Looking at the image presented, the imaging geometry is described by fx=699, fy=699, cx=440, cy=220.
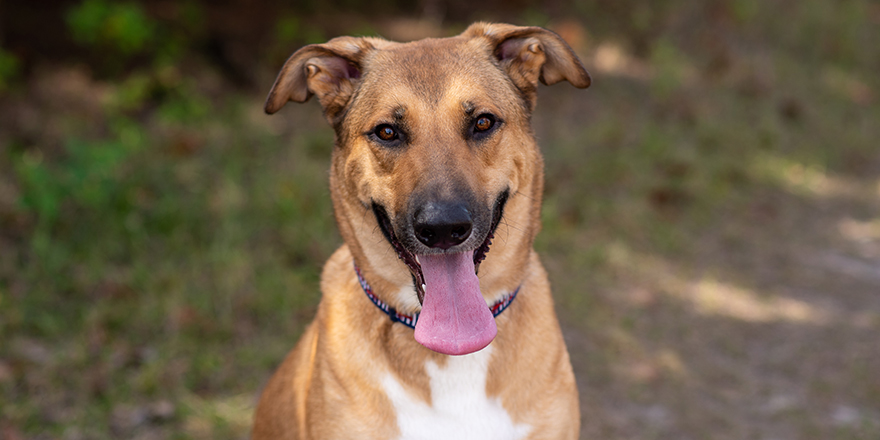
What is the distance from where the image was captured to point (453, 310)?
255 centimetres

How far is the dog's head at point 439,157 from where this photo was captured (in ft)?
8.18

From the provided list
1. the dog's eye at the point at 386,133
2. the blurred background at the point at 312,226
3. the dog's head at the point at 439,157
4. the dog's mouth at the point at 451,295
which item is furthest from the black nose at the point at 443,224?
the blurred background at the point at 312,226

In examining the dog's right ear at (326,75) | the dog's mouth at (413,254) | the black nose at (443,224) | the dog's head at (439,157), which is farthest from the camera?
the dog's right ear at (326,75)

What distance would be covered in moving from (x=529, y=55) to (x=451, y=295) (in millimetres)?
1120

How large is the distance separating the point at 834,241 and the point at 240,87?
6019mm

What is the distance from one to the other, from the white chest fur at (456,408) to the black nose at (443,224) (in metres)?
0.53

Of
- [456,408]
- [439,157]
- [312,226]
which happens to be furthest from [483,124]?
[312,226]

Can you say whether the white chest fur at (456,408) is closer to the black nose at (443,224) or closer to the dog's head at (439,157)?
the dog's head at (439,157)

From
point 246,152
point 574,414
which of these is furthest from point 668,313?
point 246,152

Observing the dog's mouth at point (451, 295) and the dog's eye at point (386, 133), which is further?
the dog's eye at point (386, 133)

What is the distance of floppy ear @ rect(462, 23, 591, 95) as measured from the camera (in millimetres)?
2916

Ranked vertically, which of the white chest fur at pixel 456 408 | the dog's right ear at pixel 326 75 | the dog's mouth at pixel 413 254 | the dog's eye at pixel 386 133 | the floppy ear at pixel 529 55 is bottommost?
the white chest fur at pixel 456 408

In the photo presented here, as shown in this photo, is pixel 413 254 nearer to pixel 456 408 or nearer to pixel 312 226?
pixel 456 408

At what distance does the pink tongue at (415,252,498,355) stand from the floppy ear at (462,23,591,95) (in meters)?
0.87
